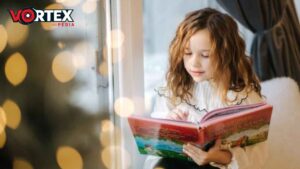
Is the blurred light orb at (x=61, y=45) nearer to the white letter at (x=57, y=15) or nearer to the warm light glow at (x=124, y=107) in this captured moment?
the white letter at (x=57, y=15)

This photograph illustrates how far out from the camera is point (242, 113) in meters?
0.97

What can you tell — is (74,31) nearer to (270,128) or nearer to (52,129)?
(52,129)

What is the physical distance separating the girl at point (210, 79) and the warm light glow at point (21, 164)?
16.7 inches

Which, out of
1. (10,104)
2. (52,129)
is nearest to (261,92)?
(52,129)

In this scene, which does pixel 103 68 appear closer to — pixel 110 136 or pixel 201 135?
pixel 110 136

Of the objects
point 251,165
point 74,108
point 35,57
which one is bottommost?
point 251,165

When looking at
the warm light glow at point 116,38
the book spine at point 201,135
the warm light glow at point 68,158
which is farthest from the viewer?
the warm light glow at point 68,158

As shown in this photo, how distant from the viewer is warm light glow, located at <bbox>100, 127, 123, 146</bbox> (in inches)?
43.2

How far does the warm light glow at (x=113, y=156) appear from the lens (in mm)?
1091

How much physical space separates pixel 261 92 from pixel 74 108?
56cm

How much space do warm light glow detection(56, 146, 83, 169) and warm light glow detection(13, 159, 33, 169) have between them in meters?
0.10

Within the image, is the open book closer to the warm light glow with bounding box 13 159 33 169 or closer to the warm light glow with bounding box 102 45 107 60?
the warm light glow with bounding box 102 45 107 60

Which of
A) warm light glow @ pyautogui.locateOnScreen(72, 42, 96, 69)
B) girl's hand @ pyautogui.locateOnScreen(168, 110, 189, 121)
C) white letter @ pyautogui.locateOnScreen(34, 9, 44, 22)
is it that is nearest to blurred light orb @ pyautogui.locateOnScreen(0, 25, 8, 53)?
white letter @ pyautogui.locateOnScreen(34, 9, 44, 22)

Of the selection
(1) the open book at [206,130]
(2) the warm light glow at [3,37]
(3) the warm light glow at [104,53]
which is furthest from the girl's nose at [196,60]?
(2) the warm light glow at [3,37]
